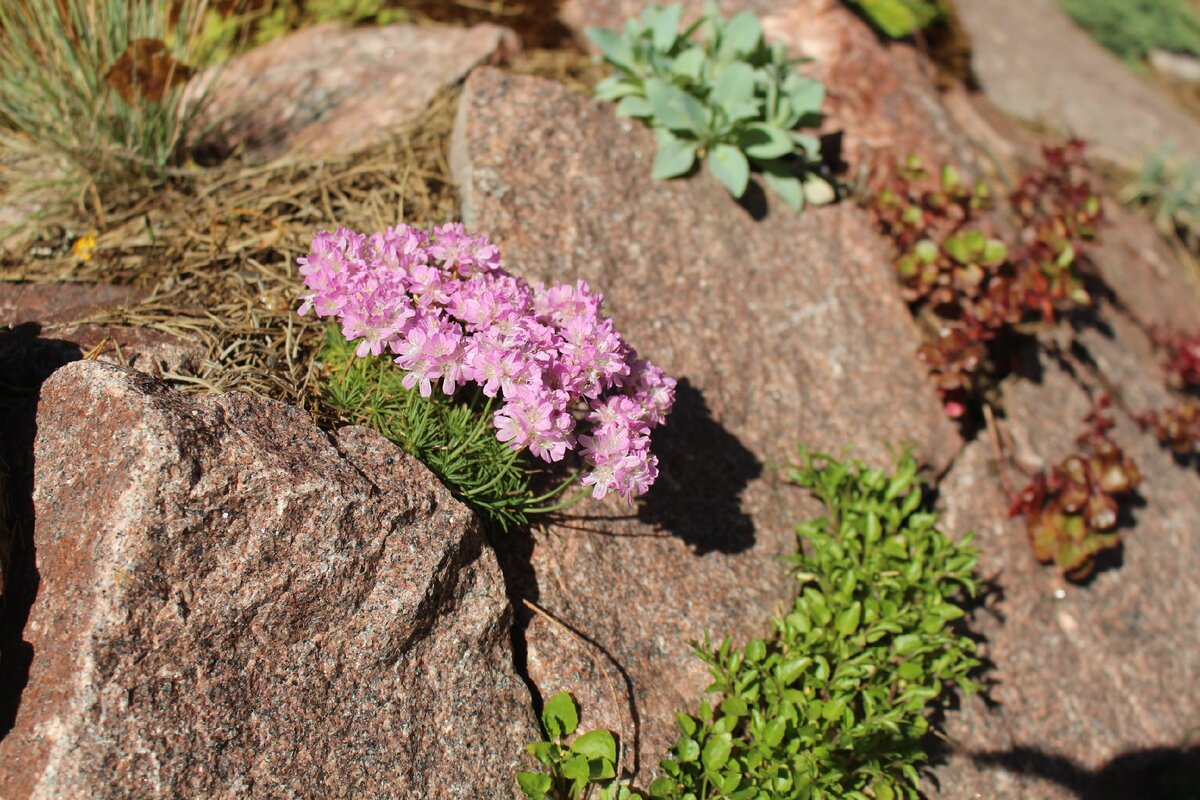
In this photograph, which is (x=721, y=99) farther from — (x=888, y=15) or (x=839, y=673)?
(x=839, y=673)

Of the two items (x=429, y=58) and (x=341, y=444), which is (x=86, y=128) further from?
(x=341, y=444)

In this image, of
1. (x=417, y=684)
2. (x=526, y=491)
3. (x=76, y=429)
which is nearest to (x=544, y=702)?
(x=417, y=684)

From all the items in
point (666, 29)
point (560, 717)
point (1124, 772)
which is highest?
point (666, 29)

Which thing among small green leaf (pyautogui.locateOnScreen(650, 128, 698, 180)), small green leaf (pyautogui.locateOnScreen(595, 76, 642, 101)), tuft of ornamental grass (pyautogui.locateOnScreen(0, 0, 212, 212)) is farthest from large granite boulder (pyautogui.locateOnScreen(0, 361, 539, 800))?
small green leaf (pyautogui.locateOnScreen(595, 76, 642, 101))

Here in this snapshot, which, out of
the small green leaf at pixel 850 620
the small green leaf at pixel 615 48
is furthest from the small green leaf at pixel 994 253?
the small green leaf at pixel 850 620

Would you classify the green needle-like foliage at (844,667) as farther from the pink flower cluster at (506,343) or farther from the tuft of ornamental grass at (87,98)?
the tuft of ornamental grass at (87,98)

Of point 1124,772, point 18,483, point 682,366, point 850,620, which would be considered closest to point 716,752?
point 850,620

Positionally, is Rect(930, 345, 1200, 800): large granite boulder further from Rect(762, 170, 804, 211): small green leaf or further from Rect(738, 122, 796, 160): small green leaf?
Rect(738, 122, 796, 160): small green leaf
